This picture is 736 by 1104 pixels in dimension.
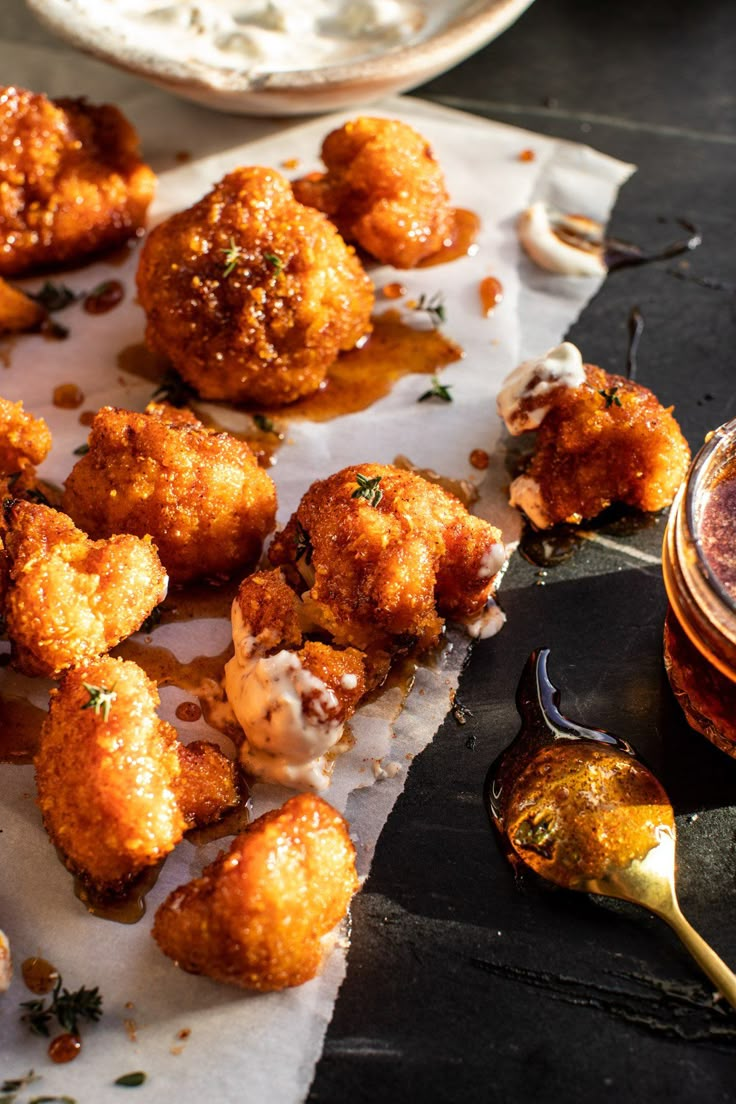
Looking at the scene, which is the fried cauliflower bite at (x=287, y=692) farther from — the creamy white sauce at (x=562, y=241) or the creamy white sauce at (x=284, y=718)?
the creamy white sauce at (x=562, y=241)

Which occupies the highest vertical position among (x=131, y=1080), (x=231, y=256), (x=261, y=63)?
(x=261, y=63)

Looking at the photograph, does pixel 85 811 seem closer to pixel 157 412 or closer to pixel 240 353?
pixel 157 412

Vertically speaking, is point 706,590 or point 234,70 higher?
point 234,70

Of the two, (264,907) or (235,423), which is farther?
(235,423)

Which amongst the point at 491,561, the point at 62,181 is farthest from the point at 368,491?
the point at 62,181

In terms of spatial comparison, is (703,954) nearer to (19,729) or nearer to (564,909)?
(564,909)

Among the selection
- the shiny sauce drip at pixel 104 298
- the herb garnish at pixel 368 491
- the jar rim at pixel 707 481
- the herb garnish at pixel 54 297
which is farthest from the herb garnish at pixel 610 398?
the herb garnish at pixel 54 297

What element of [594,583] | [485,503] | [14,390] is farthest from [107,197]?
[594,583]
